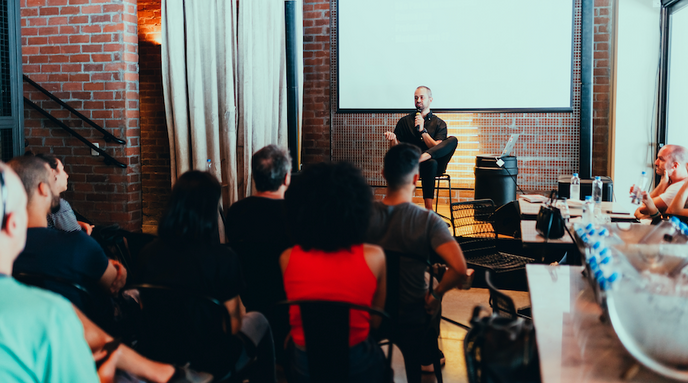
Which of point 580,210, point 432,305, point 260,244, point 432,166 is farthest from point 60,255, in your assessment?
point 432,166

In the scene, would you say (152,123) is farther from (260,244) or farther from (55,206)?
(260,244)

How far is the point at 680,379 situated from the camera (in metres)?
1.13

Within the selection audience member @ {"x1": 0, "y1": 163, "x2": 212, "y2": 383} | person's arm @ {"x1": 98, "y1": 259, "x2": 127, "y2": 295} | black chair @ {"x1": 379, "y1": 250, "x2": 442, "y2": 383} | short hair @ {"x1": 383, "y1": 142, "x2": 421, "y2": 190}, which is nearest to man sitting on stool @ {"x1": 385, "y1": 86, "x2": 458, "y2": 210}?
short hair @ {"x1": 383, "y1": 142, "x2": 421, "y2": 190}

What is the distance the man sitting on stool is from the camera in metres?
5.15

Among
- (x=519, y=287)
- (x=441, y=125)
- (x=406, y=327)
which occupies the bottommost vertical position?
(x=519, y=287)

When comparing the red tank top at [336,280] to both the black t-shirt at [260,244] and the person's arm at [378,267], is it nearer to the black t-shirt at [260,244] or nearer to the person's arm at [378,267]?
the person's arm at [378,267]

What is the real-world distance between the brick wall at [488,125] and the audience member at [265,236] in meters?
3.71

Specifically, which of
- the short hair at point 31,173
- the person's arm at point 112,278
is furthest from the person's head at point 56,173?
the person's arm at point 112,278

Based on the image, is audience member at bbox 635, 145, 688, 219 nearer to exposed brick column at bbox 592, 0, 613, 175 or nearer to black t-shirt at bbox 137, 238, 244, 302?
exposed brick column at bbox 592, 0, 613, 175

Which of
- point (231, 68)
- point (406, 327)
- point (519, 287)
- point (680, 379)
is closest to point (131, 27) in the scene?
point (231, 68)

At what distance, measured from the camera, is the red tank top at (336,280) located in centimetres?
154

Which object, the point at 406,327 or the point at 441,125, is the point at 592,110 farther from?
the point at 406,327

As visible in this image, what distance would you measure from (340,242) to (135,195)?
2945mm

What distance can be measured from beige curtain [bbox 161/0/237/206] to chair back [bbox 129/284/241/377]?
6.72 feet
